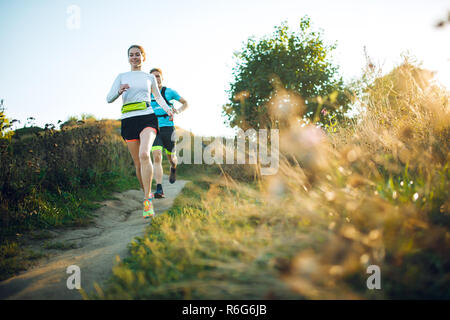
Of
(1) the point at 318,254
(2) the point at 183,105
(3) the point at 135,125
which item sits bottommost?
(1) the point at 318,254

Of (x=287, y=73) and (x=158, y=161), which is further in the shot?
(x=287, y=73)

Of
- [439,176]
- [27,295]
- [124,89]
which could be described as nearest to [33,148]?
[124,89]

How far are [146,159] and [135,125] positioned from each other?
0.54 metres

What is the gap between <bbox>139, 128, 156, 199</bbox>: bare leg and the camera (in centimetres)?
362

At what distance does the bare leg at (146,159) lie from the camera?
3.62 meters

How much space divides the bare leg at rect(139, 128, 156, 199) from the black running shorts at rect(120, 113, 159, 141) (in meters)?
0.09

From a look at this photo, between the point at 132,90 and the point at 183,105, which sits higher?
the point at 183,105

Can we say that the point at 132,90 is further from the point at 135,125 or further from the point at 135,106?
the point at 135,125

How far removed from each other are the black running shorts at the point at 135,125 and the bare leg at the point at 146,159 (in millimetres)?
88

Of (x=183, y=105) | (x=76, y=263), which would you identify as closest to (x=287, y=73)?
(x=183, y=105)

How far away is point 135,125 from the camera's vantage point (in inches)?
149

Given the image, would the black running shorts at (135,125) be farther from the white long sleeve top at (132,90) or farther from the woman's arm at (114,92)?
the woman's arm at (114,92)

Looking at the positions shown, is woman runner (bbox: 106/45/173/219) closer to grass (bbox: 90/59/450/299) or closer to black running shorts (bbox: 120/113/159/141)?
black running shorts (bbox: 120/113/159/141)

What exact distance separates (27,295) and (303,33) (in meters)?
15.3
